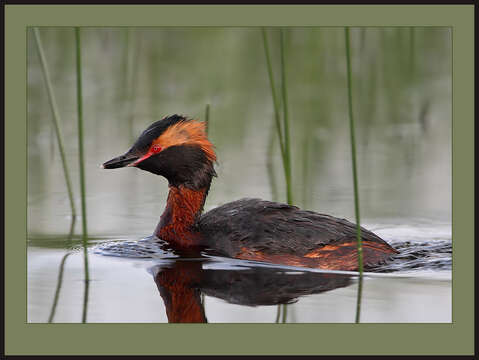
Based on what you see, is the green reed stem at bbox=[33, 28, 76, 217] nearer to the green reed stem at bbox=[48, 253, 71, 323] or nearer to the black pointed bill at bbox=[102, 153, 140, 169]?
the black pointed bill at bbox=[102, 153, 140, 169]

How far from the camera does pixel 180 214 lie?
28.7ft

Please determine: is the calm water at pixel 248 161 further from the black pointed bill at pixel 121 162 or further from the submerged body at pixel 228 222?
the black pointed bill at pixel 121 162

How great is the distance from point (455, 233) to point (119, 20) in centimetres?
307

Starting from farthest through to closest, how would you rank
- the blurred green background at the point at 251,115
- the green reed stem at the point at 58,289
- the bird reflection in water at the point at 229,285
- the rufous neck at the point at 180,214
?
1. the blurred green background at the point at 251,115
2. the rufous neck at the point at 180,214
3. the bird reflection in water at the point at 229,285
4. the green reed stem at the point at 58,289

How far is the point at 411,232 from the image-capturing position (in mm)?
9016

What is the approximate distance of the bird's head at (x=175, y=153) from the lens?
8.49 metres

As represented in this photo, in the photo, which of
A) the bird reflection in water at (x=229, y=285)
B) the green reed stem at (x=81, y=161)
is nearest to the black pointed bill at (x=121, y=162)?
the bird reflection in water at (x=229, y=285)

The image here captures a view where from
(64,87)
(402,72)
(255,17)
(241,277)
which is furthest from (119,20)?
(402,72)

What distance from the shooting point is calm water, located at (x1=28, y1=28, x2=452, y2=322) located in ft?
22.7

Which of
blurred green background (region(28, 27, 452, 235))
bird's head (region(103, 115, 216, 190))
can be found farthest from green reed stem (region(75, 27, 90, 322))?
blurred green background (region(28, 27, 452, 235))

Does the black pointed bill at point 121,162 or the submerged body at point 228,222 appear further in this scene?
the black pointed bill at point 121,162

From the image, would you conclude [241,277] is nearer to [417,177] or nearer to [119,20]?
[119,20]

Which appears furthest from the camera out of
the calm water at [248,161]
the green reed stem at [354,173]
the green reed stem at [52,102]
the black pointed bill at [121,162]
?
the black pointed bill at [121,162]

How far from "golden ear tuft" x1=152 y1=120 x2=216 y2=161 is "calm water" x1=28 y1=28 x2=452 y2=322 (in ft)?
3.41
